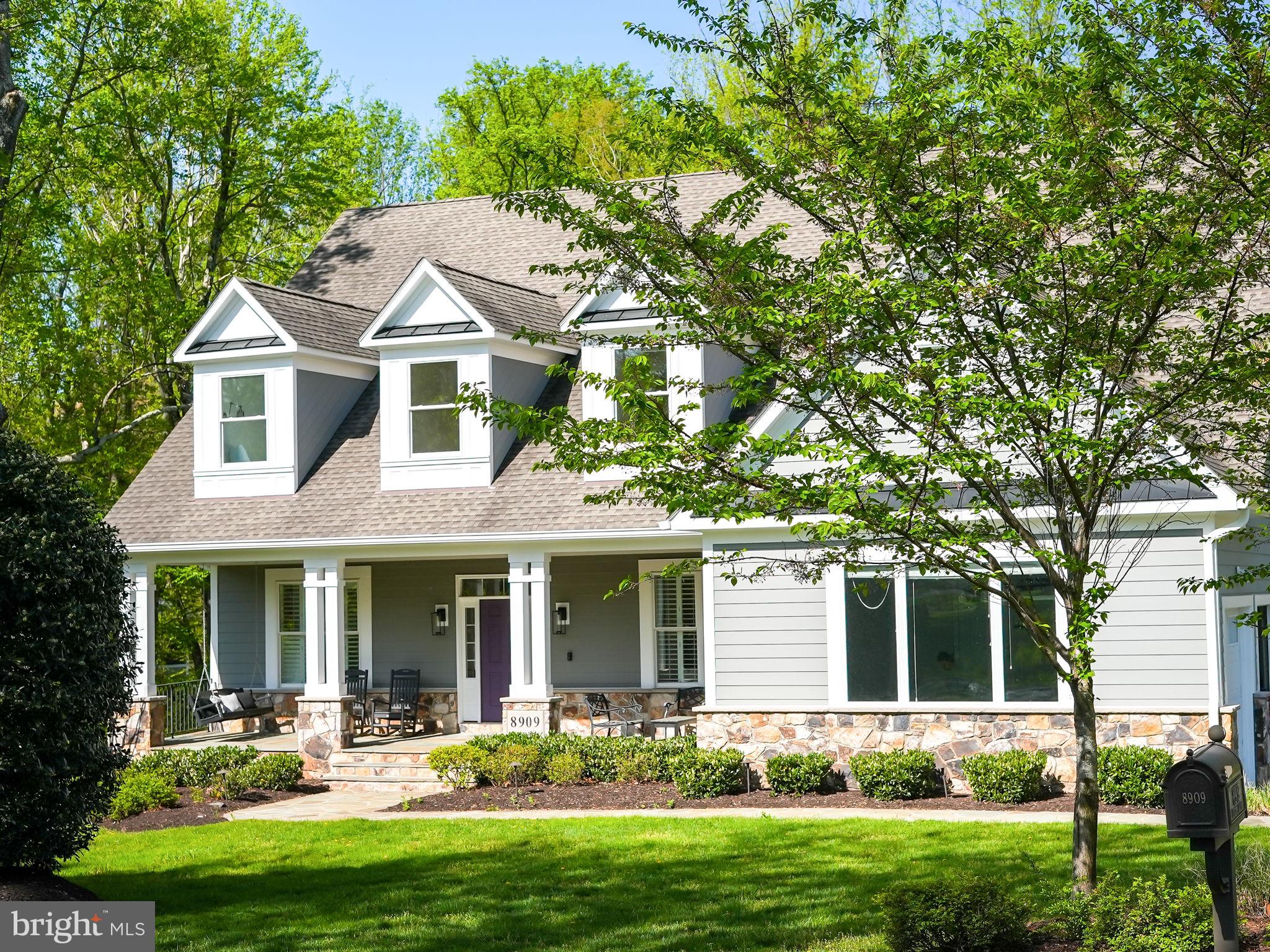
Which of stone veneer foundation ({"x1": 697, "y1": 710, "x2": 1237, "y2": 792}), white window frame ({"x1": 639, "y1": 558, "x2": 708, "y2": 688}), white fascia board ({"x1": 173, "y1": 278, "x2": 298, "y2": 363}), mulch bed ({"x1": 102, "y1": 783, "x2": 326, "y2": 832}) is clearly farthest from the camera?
white fascia board ({"x1": 173, "y1": 278, "x2": 298, "y2": 363})

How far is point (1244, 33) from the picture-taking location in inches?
304

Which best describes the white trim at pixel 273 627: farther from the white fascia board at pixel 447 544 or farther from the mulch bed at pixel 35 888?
the mulch bed at pixel 35 888

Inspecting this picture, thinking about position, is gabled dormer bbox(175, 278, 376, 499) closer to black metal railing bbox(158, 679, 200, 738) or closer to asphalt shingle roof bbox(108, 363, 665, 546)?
asphalt shingle roof bbox(108, 363, 665, 546)

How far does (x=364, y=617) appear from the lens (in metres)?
21.2

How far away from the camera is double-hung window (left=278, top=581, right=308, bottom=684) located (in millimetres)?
21844

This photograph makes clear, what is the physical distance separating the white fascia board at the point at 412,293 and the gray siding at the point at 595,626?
369 centimetres

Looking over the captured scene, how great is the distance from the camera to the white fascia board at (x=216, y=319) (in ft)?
64.6

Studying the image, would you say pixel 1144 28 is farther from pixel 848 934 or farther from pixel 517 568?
pixel 517 568

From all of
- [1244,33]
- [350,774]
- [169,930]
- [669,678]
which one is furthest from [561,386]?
[1244,33]

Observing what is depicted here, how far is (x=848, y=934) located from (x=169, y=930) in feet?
14.8

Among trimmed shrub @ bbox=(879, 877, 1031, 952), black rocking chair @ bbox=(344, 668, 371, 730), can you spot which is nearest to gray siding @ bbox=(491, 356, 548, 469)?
black rocking chair @ bbox=(344, 668, 371, 730)

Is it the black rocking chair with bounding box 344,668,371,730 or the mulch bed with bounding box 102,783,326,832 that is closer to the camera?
the mulch bed with bounding box 102,783,326,832

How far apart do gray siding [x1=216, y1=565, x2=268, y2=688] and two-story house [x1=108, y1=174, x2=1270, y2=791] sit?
0.13 ft

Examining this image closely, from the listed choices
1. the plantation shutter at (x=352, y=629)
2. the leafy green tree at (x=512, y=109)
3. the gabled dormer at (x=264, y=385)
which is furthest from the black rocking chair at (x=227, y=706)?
the leafy green tree at (x=512, y=109)
